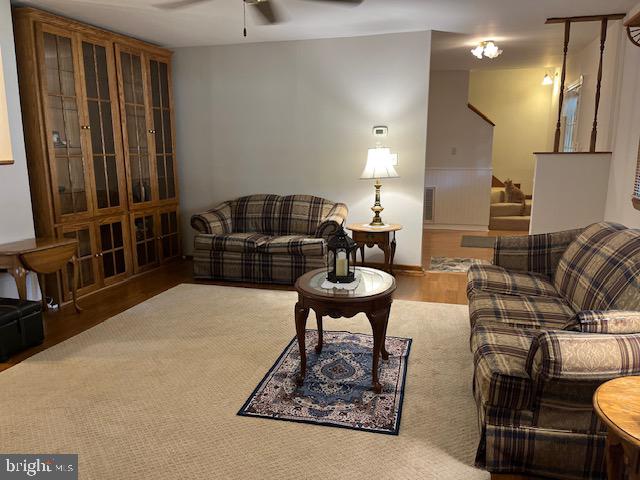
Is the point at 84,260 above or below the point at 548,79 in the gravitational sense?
below

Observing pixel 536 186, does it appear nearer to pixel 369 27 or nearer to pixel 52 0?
pixel 369 27

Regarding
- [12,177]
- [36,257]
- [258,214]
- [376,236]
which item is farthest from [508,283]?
[12,177]

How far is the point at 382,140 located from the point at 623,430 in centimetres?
404

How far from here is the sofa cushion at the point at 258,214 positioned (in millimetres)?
5203

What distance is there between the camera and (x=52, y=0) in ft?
12.0

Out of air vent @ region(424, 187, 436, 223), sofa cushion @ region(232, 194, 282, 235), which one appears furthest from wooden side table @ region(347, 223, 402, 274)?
air vent @ region(424, 187, 436, 223)

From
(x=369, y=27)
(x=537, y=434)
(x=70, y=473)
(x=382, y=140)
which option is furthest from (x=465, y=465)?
(x=369, y=27)

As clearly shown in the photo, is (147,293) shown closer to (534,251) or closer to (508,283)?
(508,283)

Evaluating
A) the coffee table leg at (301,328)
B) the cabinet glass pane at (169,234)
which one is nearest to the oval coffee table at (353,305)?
the coffee table leg at (301,328)

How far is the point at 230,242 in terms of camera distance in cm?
478

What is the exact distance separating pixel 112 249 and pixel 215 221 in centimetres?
104

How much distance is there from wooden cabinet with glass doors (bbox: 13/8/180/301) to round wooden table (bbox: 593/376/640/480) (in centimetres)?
407

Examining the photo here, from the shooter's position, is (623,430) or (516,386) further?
(516,386)

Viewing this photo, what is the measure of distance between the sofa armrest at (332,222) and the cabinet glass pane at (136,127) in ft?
6.46
